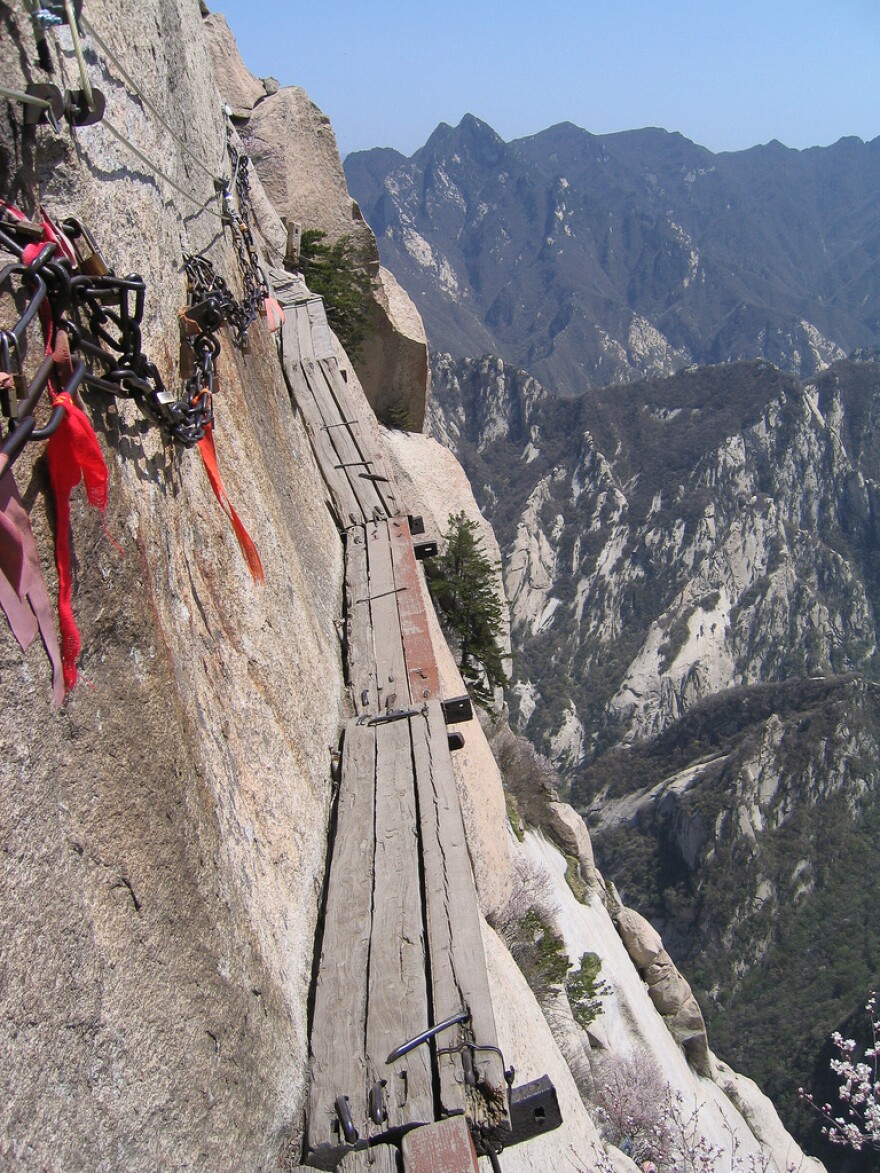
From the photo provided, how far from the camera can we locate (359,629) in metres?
7.22

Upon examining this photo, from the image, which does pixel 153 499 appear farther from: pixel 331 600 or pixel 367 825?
pixel 331 600

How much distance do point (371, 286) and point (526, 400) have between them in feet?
392

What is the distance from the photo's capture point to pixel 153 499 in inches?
144

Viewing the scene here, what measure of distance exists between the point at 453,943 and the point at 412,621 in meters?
3.33

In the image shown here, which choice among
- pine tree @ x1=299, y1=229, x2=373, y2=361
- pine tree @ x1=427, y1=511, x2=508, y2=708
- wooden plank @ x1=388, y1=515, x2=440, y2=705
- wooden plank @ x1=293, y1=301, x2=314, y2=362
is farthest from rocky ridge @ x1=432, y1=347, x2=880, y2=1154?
wooden plank @ x1=293, y1=301, x2=314, y2=362

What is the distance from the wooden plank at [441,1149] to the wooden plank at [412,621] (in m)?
3.18

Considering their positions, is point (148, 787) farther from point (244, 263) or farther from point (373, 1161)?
point (244, 263)

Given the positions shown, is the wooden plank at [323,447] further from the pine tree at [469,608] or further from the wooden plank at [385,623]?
the pine tree at [469,608]

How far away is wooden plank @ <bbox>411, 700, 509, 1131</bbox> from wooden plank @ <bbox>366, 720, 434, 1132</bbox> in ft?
0.22

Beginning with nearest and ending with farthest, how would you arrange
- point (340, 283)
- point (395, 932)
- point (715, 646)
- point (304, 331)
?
1. point (395, 932)
2. point (304, 331)
3. point (340, 283)
4. point (715, 646)

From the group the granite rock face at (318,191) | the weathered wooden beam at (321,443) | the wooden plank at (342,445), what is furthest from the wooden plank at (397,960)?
the granite rock face at (318,191)

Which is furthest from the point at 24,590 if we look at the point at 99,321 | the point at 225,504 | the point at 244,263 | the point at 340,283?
the point at 340,283

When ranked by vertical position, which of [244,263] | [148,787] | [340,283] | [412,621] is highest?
[340,283]

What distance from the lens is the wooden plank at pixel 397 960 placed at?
3666 millimetres
